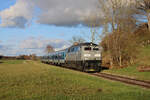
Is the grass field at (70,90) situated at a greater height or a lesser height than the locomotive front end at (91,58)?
lesser

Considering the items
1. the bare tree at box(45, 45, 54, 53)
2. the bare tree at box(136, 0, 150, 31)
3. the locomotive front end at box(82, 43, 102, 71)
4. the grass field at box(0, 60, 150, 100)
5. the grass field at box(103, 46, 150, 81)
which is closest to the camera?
the grass field at box(0, 60, 150, 100)

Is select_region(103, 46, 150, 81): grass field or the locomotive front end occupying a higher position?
the locomotive front end

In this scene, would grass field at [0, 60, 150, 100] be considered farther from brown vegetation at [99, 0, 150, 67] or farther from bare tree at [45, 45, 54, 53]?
bare tree at [45, 45, 54, 53]

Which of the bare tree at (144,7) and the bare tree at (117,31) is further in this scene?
the bare tree at (144,7)

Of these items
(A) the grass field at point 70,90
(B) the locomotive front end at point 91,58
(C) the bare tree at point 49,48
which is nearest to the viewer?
(A) the grass field at point 70,90

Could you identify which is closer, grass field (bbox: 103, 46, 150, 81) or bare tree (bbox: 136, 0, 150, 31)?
grass field (bbox: 103, 46, 150, 81)

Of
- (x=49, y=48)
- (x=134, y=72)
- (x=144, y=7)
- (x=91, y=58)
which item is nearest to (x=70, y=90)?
(x=134, y=72)

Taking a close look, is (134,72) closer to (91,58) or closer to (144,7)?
(91,58)

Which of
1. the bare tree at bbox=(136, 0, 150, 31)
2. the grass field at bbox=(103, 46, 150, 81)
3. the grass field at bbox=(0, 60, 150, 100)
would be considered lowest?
the grass field at bbox=(0, 60, 150, 100)

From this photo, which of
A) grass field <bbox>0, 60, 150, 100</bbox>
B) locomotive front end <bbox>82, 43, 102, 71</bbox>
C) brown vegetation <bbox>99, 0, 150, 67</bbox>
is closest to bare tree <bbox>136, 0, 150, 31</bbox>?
brown vegetation <bbox>99, 0, 150, 67</bbox>

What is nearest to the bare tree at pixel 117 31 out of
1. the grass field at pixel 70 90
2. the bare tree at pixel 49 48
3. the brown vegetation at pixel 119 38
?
the brown vegetation at pixel 119 38

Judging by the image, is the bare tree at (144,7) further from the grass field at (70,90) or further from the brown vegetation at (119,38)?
the grass field at (70,90)

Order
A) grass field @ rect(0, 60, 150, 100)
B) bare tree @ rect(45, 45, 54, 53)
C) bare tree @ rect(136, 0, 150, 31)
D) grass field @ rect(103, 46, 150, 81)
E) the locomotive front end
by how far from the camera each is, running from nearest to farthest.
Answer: grass field @ rect(0, 60, 150, 100) → grass field @ rect(103, 46, 150, 81) → the locomotive front end → bare tree @ rect(136, 0, 150, 31) → bare tree @ rect(45, 45, 54, 53)

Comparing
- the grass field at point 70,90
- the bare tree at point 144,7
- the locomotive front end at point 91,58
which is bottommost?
the grass field at point 70,90
